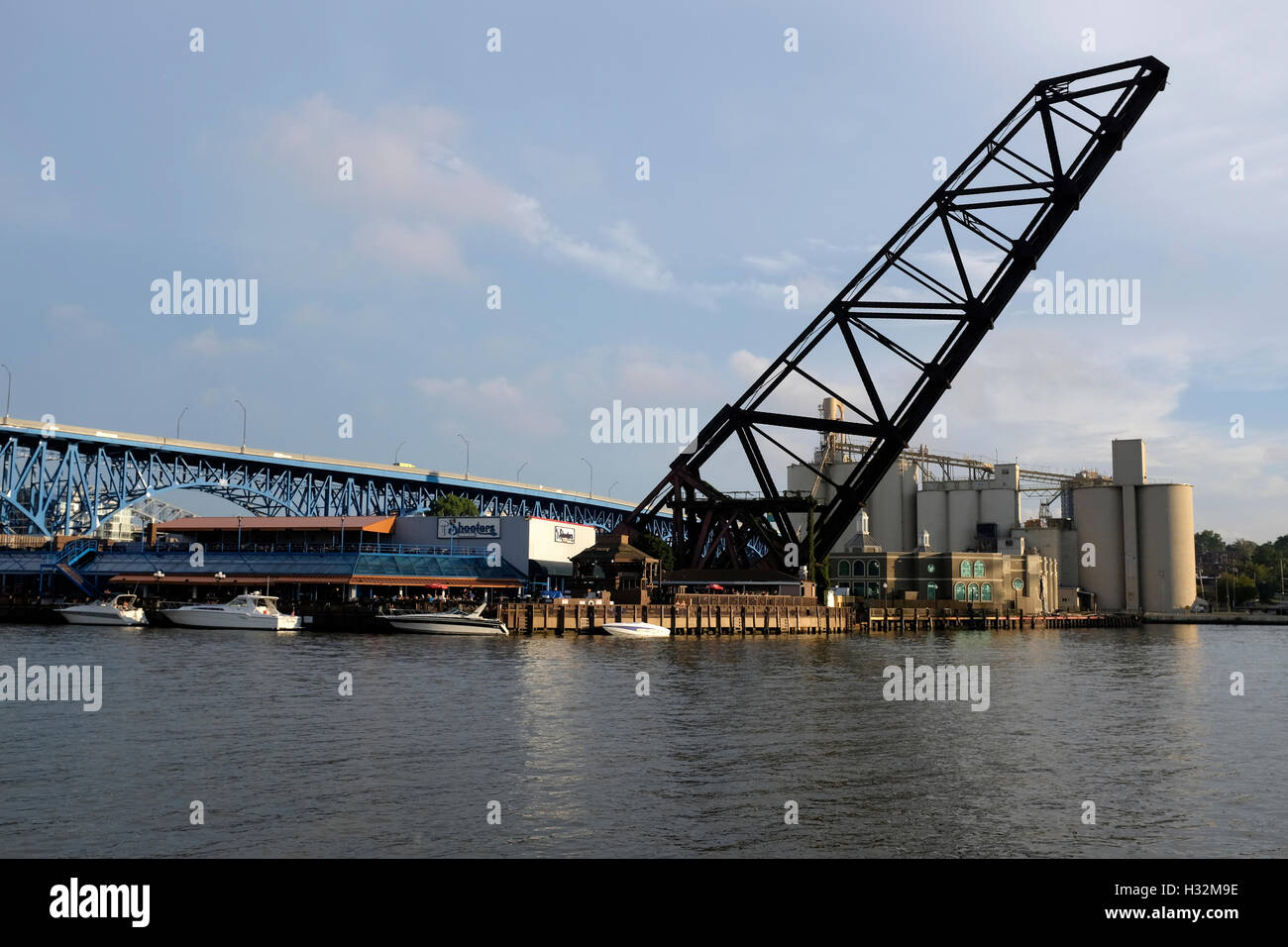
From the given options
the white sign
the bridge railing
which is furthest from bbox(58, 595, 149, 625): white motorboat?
the white sign

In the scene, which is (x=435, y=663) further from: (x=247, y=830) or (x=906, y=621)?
(x=906, y=621)

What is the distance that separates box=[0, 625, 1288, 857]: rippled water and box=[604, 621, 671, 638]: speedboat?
19671 millimetres

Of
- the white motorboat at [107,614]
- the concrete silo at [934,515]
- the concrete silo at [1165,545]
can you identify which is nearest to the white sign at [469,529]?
the white motorboat at [107,614]

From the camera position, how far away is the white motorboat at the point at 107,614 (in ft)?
191

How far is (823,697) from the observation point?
94.2ft

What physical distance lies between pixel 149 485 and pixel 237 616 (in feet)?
131

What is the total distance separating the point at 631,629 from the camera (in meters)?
55.2

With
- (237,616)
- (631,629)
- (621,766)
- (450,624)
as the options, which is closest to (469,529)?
(450,624)

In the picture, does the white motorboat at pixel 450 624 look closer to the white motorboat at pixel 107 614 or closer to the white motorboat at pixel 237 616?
the white motorboat at pixel 237 616

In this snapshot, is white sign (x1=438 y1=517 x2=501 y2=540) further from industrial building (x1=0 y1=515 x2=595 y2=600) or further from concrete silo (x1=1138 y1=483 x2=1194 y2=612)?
concrete silo (x1=1138 y1=483 x2=1194 y2=612)

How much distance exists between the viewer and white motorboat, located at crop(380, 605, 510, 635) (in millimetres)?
55250

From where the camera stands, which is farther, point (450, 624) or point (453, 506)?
point (453, 506)

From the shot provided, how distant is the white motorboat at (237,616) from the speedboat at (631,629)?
16.4 m

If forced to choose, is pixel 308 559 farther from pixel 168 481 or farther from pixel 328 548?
pixel 168 481
